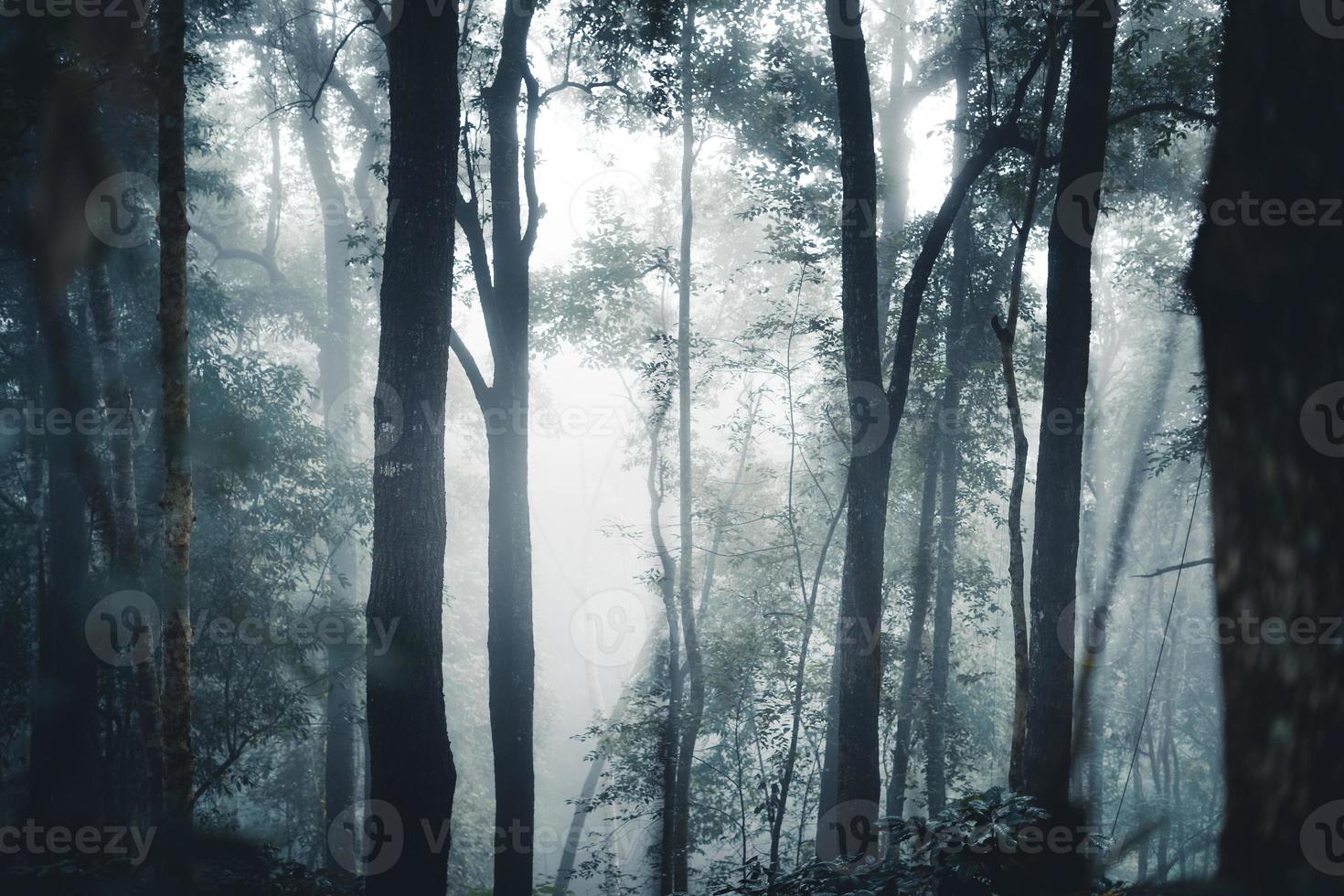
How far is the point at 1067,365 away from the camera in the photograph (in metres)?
6.97

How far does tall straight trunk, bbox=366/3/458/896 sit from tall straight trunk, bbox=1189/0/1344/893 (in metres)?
4.70

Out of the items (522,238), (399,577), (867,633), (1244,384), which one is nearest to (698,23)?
(522,238)

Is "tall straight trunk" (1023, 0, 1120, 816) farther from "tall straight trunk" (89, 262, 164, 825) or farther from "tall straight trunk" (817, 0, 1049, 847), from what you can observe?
"tall straight trunk" (89, 262, 164, 825)

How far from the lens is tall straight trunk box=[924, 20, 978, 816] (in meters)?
15.0

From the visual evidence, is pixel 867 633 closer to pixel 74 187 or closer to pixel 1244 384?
pixel 1244 384

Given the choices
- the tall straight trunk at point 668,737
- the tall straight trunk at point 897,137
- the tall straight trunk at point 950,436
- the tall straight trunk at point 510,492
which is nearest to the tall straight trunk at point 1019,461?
the tall straight trunk at point 510,492

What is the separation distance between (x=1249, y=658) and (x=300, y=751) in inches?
921

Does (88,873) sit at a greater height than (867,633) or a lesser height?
lesser

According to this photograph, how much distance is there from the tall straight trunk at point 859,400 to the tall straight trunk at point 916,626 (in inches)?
318

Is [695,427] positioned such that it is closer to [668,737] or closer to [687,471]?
[687,471]

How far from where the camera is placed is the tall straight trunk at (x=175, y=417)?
20.1 ft

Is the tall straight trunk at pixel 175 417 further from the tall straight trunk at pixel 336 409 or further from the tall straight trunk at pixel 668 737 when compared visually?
the tall straight trunk at pixel 668 737

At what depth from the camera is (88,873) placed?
671cm

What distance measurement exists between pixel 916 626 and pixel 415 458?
1240 centimetres
